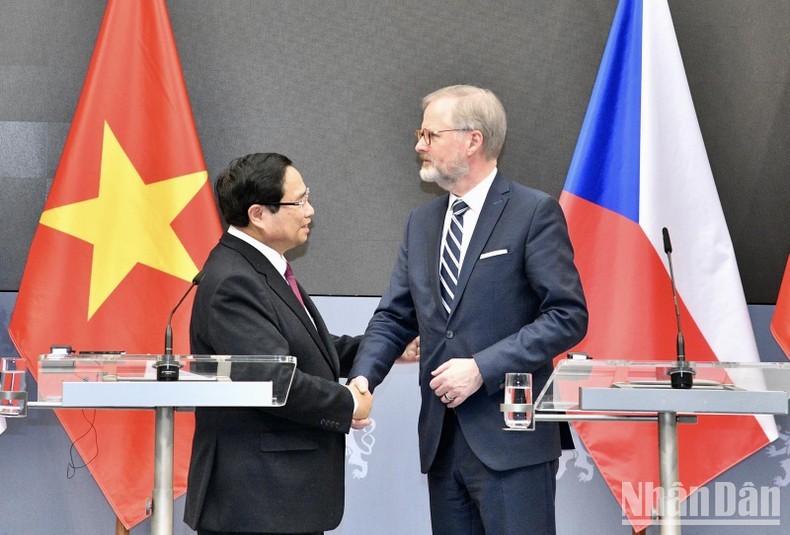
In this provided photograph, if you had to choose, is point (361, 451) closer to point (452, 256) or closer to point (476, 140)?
point (452, 256)

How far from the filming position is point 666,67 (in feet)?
12.9

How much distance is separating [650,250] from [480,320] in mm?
1334

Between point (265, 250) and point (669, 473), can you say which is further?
point (265, 250)

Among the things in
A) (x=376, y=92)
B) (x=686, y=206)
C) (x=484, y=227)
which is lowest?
(x=484, y=227)

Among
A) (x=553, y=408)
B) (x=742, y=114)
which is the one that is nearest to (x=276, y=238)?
(x=553, y=408)

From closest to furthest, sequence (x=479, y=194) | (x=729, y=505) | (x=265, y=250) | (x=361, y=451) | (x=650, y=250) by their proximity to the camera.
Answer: (x=265, y=250), (x=479, y=194), (x=650, y=250), (x=361, y=451), (x=729, y=505)

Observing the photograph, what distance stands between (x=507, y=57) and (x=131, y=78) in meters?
1.59

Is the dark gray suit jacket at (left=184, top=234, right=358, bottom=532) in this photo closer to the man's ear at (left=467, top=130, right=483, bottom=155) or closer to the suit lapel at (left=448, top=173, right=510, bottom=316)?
the suit lapel at (left=448, top=173, right=510, bottom=316)

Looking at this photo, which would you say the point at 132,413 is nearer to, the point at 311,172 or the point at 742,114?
the point at 311,172

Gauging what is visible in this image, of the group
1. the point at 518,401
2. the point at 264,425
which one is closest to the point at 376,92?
the point at 264,425

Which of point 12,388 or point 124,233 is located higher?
point 124,233

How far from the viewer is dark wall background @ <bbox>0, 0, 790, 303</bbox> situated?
405 cm

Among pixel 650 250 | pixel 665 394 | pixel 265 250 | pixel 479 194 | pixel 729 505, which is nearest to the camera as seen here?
pixel 665 394

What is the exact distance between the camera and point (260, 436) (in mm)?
2555
